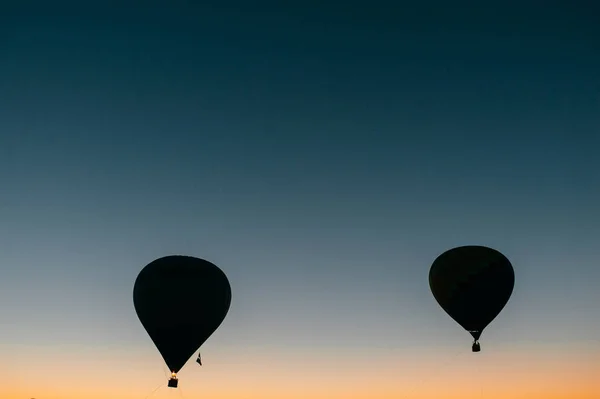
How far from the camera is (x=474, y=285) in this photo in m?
35.2

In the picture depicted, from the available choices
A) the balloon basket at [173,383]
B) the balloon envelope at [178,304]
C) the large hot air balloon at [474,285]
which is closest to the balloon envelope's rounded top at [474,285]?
the large hot air balloon at [474,285]

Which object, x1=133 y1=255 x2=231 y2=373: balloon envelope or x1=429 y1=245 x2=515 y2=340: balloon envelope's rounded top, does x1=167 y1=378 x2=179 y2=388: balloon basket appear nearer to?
x1=133 y1=255 x2=231 y2=373: balloon envelope

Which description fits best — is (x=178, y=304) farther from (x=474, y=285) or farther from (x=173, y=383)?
(x=474, y=285)

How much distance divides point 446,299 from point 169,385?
13868mm

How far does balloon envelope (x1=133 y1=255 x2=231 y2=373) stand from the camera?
3400 cm

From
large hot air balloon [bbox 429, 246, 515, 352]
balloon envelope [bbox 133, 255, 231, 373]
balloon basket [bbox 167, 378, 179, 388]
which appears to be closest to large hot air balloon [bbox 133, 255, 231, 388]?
balloon envelope [bbox 133, 255, 231, 373]

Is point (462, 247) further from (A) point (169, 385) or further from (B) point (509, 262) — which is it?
(A) point (169, 385)

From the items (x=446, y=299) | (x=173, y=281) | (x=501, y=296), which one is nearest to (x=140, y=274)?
(x=173, y=281)

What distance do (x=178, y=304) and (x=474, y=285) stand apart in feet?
46.5

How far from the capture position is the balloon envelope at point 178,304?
34.0m

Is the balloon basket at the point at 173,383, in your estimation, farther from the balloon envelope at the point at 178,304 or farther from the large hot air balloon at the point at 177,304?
the large hot air balloon at the point at 177,304

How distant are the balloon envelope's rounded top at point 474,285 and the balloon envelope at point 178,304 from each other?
11135 millimetres

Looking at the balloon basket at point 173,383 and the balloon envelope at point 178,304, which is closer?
the balloon basket at point 173,383

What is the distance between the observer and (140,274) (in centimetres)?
3519
